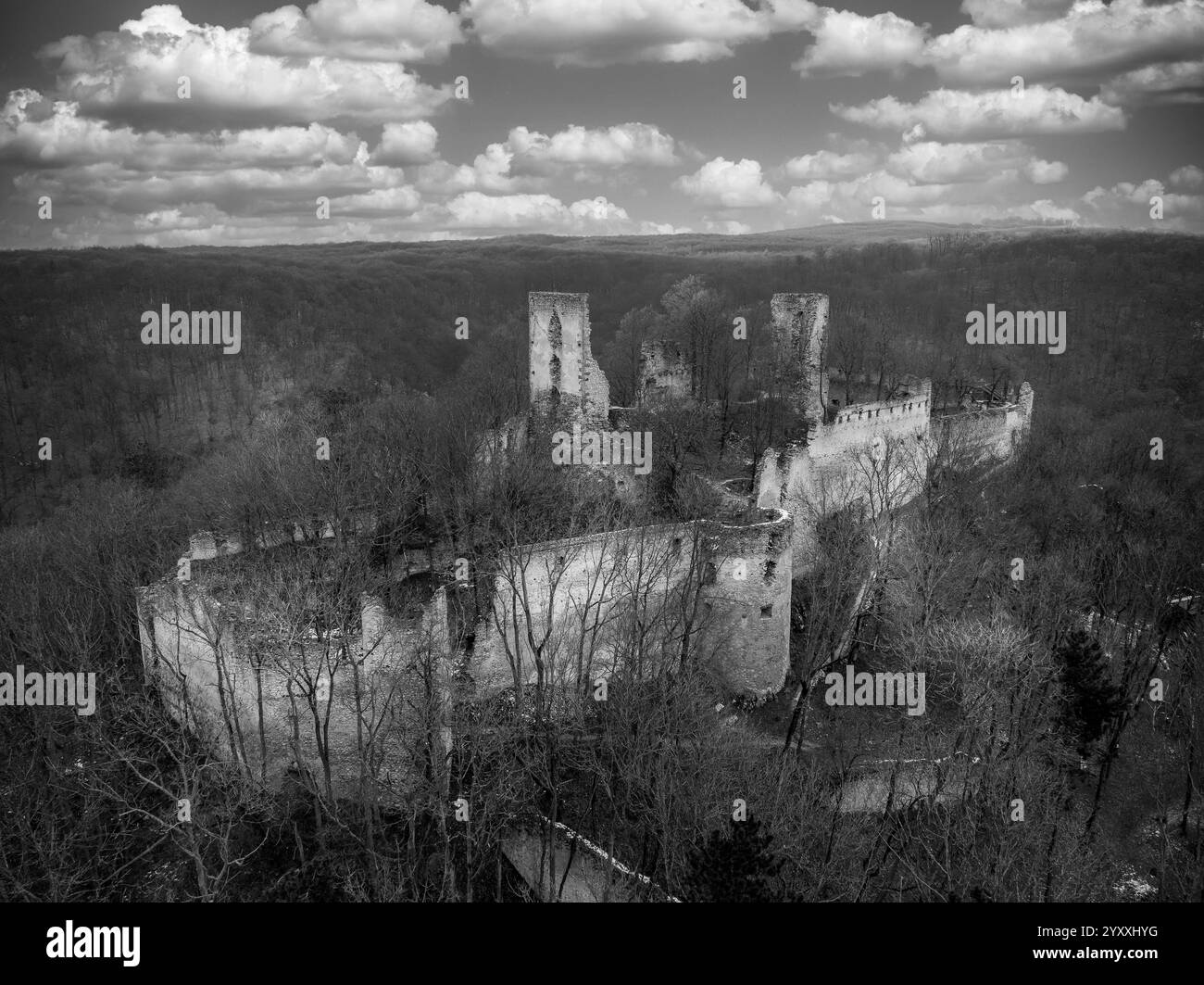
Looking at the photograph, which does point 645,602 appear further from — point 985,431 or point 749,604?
point 985,431

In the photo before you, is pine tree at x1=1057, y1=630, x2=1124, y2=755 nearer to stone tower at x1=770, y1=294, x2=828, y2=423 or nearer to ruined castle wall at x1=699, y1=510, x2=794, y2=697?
ruined castle wall at x1=699, y1=510, x2=794, y2=697

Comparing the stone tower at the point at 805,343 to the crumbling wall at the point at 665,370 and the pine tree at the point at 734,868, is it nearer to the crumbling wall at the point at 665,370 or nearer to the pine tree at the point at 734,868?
the crumbling wall at the point at 665,370

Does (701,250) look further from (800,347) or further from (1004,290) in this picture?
(800,347)

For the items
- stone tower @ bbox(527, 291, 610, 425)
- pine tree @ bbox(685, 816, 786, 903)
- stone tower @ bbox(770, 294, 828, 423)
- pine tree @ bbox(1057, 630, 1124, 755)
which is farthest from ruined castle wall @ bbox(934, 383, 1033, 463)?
pine tree @ bbox(685, 816, 786, 903)

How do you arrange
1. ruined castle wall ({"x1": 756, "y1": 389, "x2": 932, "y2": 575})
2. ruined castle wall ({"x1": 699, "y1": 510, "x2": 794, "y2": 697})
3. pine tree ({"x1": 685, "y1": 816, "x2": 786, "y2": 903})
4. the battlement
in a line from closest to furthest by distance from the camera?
pine tree ({"x1": 685, "y1": 816, "x2": 786, "y2": 903})
ruined castle wall ({"x1": 699, "y1": 510, "x2": 794, "y2": 697})
ruined castle wall ({"x1": 756, "y1": 389, "x2": 932, "y2": 575})
the battlement
